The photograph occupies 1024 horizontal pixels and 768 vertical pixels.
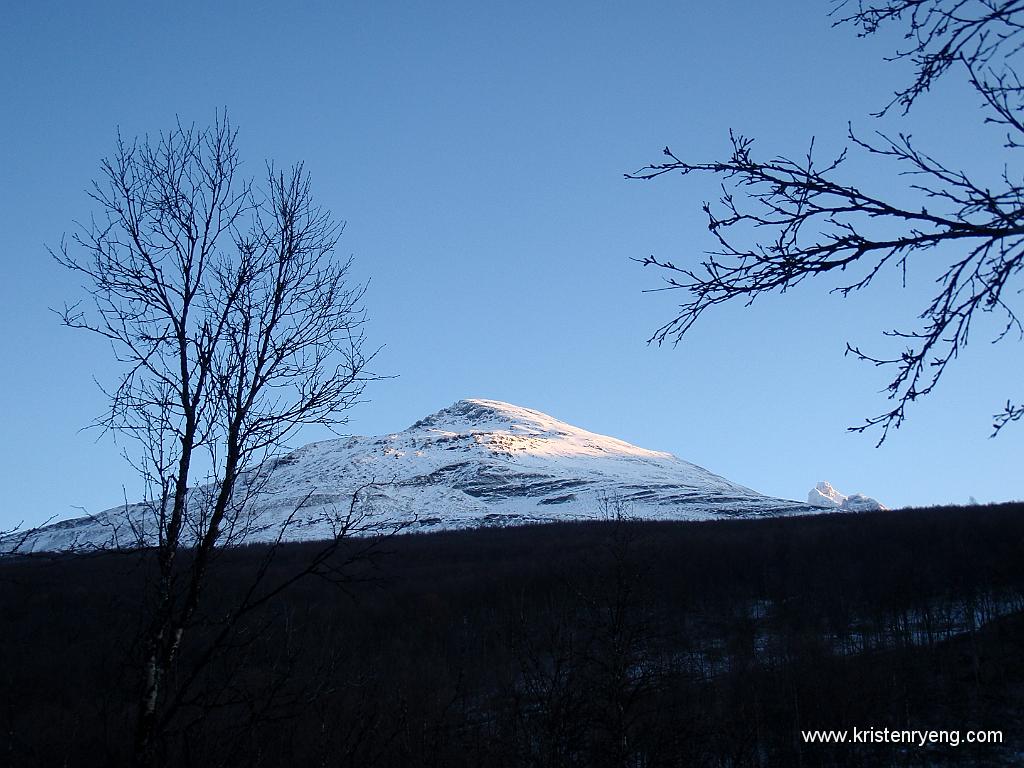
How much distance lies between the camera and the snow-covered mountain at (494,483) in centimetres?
7925

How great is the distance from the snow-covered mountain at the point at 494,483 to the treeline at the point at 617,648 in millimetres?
19532

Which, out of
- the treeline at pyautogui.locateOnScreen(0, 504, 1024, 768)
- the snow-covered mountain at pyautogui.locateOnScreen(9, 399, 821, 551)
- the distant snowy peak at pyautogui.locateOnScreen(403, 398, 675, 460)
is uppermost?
the distant snowy peak at pyautogui.locateOnScreen(403, 398, 675, 460)

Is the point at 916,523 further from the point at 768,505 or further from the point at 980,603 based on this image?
the point at 768,505

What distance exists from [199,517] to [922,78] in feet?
20.1

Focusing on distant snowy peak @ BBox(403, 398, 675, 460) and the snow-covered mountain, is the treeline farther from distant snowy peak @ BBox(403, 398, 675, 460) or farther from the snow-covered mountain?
distant snowy peak @ BBox(403, 398, 675, 460)

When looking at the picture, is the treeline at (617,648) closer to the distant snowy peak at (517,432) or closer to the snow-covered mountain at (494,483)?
the snow-covered mountain at (494,483)

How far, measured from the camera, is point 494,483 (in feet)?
329

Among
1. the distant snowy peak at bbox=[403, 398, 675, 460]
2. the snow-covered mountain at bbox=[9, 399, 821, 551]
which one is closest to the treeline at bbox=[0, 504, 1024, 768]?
the snow-covered mountain at bbox=[9, 399, 821, 551]

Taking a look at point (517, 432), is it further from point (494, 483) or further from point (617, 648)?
point (617, 648)

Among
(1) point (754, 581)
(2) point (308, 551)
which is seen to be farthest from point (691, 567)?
(2) point (308, 551)

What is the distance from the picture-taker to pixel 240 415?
20.3 ft

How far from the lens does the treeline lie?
451 inches

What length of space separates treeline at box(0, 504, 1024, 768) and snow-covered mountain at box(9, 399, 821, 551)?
19532mm

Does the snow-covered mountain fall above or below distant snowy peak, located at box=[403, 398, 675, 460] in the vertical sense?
below
